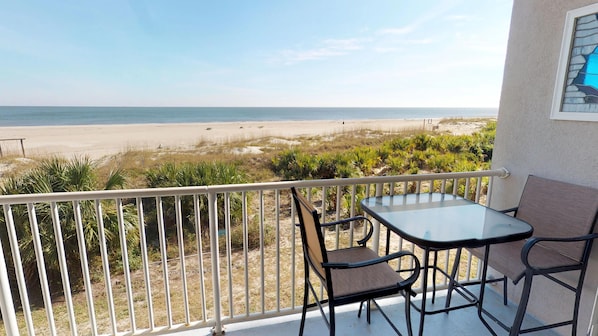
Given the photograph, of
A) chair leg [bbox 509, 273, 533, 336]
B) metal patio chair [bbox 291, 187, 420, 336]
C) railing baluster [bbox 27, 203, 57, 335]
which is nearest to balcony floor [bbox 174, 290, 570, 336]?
chair leg [bbox 509, 273, 533, 336]

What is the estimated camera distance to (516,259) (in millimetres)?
1656

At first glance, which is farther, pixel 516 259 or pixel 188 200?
pixel 188 200

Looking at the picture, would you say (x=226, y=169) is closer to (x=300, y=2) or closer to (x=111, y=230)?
(x=111, y=230)

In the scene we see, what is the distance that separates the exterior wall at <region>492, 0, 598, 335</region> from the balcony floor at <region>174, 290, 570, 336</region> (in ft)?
0.91

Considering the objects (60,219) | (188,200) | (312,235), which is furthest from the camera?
(188,200)

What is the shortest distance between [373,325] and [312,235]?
1.06 m

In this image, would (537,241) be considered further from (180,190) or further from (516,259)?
(180,190)

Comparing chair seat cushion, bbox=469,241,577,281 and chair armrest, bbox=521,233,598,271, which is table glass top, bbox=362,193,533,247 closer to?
chair armrest, bbox=521,233,598,271

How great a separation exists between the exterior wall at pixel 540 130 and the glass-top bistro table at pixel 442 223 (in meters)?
0.50

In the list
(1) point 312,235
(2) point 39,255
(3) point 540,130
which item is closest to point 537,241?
(3) point 540,130

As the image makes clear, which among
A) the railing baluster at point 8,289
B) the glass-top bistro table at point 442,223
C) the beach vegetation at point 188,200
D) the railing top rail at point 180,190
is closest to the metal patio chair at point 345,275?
the glass-top bistro table at point 442,223

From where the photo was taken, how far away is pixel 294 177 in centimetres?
771

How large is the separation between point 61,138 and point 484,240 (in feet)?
57.7

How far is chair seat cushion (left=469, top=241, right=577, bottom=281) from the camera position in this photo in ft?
5.12
